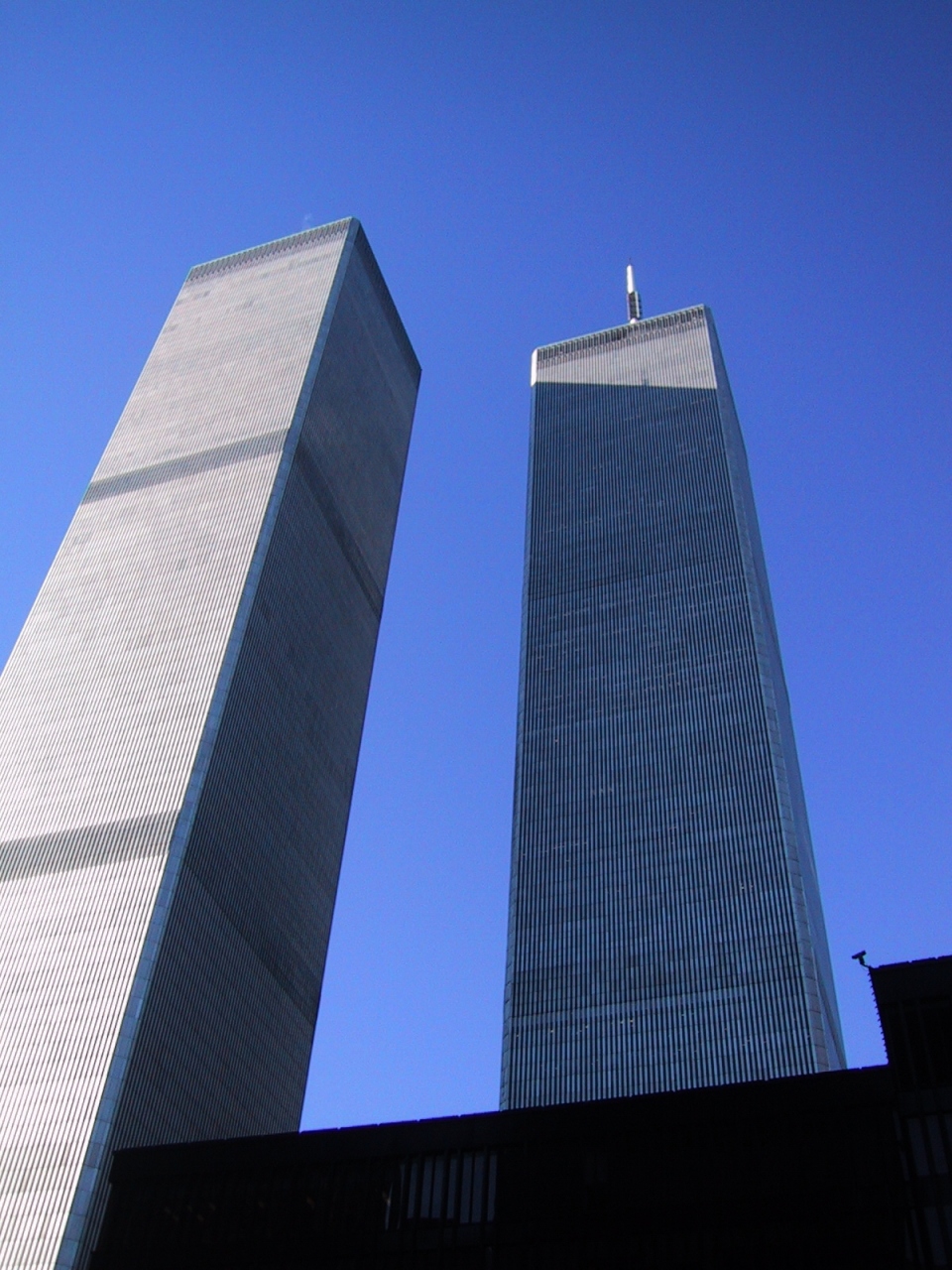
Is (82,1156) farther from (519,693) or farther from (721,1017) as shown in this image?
(519,693)

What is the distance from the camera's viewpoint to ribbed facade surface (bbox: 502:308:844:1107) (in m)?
110

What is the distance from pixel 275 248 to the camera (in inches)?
6033

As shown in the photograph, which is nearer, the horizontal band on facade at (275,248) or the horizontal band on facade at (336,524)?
the horizontal band on facade at (336,524)

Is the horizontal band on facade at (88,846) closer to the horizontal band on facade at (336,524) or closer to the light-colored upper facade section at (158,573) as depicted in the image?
the light-colored upper facade section at (158,573)

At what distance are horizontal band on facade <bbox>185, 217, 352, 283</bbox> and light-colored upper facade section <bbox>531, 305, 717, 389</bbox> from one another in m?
41.0

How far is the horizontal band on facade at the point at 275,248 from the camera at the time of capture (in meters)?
151

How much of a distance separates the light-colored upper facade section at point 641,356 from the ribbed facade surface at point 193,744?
40557 mm

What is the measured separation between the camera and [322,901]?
10950 centimetres

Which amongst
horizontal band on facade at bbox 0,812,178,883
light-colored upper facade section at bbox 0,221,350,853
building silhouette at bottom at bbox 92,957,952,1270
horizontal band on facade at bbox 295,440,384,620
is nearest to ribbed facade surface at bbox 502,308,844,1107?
horizontal band on facade at bbox 295,440,384,620

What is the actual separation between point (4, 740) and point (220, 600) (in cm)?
1977

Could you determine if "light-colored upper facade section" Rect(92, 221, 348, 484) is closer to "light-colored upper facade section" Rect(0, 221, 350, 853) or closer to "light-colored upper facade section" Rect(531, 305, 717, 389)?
"light-colored upper facade section" Rect(0, 221, 350, 853)

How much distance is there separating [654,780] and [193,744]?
49.8 meters

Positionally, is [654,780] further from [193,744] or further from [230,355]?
[230,355]

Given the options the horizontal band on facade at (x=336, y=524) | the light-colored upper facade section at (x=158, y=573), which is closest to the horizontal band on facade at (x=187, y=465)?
the light-colored upper facade section at (x=158, y=573)
